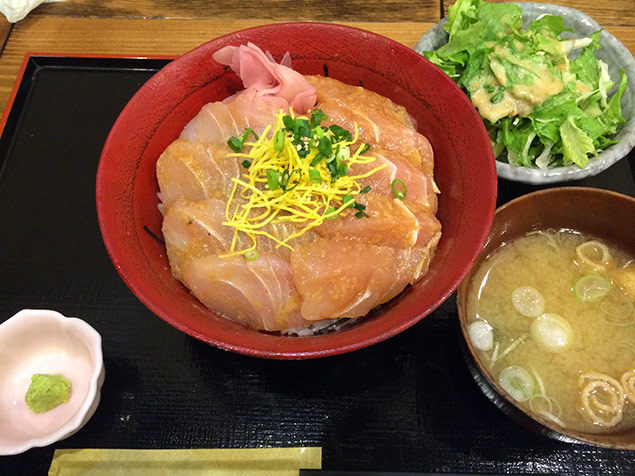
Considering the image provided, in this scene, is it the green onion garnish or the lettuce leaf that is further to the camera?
the lettuce leaf


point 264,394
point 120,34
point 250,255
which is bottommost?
point 264,394

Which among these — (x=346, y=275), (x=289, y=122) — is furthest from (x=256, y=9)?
(x=346, y=275)

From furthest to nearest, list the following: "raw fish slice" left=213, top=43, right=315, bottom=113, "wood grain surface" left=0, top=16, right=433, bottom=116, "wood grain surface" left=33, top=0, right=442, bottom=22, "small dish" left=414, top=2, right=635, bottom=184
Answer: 1. "wood grain surface" left=33, top=0, right=442, bottom=22
2. "wood grain surface" left=0, top=16, right=433, bottom=116
3. "small dish" left=414, top=2, right=635, bottom=184
4. "raw fish slice" left=213, top=43, right=315, bottom=113

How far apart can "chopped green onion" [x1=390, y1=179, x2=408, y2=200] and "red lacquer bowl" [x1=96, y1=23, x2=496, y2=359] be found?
7.9 inches

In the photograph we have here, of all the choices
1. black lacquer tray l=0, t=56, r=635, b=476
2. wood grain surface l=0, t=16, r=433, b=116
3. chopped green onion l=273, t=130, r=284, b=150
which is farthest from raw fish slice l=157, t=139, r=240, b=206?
wood grain surface l=0, t=16, r=433, b=116

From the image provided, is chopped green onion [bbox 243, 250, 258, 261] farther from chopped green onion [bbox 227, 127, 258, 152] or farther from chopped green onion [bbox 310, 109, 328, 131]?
chopped green onion [bbox 310, 109, 328, 131]

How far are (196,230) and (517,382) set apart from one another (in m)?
1.17

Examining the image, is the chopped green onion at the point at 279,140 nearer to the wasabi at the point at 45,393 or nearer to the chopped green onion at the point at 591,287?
the wasabi at the point at 45,393

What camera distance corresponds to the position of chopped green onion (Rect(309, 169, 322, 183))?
1.49 metres

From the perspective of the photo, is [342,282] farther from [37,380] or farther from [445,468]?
[37,380]

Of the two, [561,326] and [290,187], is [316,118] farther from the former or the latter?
[561,326]

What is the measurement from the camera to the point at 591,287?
1768mm

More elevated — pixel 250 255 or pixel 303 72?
pixel 303 72

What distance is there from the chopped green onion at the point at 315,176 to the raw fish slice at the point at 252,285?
0.88 ft
